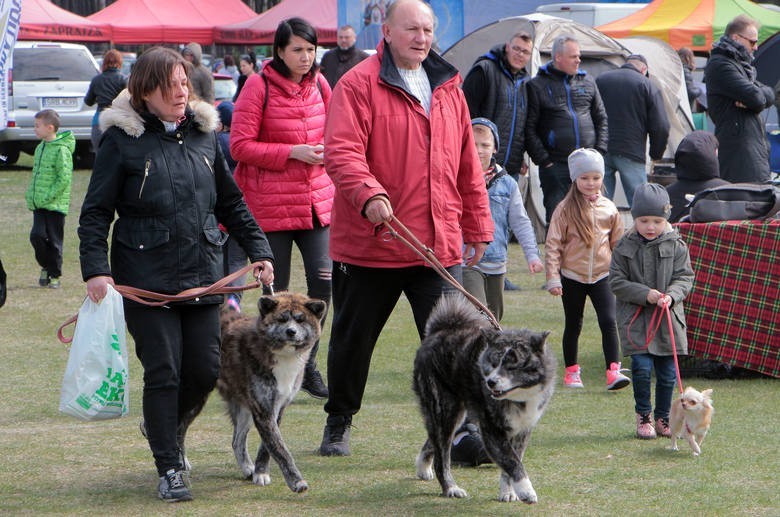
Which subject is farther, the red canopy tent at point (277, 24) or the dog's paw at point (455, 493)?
the red canopy tent at point (277, 24)

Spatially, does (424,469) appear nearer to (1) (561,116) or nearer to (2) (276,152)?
(2) (276,152)

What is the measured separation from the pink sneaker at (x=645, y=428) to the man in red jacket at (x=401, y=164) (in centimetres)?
151

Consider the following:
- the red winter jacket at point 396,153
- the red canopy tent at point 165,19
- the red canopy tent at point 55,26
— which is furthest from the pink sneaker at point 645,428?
the red canopy tent at point 165,19

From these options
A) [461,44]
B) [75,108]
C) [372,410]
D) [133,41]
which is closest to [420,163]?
[372,410]

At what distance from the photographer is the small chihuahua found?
19.0 feet

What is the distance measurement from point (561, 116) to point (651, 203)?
14.5 ft

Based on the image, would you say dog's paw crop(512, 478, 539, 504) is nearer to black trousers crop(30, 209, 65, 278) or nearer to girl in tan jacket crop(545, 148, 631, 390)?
girl in tan jacket crop(545, 148, 631, 390)

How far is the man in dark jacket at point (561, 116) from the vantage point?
10641 mm

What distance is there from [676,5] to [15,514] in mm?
19643

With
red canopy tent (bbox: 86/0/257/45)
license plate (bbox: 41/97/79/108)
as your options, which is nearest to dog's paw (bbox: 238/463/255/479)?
license plate (bbox: 41/97/79/108)

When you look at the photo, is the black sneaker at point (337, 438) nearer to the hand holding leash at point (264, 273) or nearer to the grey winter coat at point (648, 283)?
the hand holding leash at point (264, 273)

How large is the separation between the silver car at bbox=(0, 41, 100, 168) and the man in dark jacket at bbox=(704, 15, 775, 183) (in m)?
13.3

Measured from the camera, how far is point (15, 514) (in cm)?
493

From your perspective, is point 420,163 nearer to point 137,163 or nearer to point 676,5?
point 137,163
